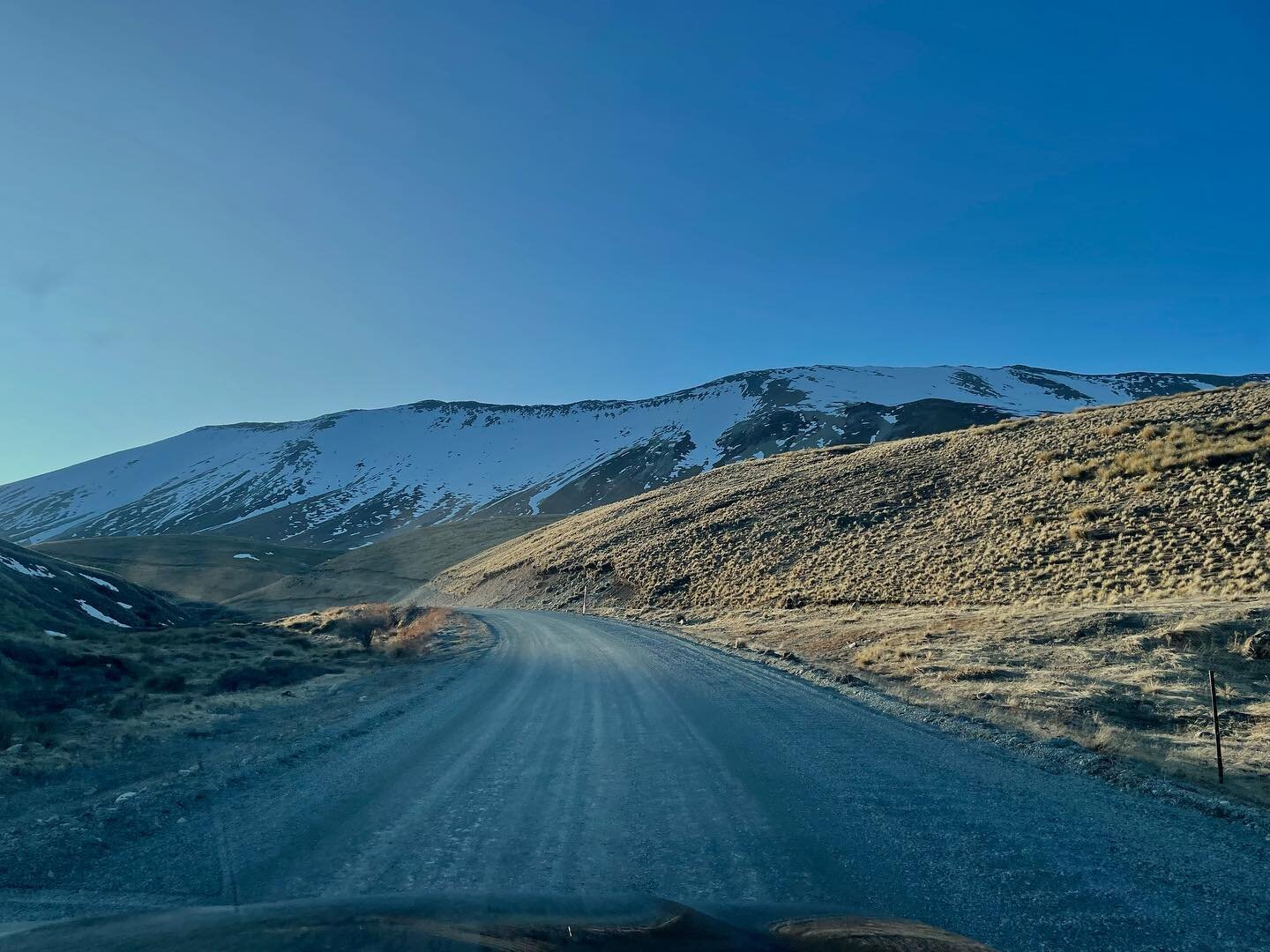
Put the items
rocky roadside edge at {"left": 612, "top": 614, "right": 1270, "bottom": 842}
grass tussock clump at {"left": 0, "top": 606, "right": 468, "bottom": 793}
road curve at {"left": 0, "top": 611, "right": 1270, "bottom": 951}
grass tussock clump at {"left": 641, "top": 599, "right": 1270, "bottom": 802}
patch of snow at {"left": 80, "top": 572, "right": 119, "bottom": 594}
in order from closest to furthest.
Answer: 1. road curve at {"left": 0, "top": 611, "right": 1270, "bottom": 951}
2. rocky roadside edge at {"left": 612, "top": 614, "right": 1270, "bottom": 842}
3. grass tussock clump at {"left": 641, "top": 599, "right": 1270, "bottom": 802}
4. grass tussock clump at {"left": 0, "top": 606, "right": 468, "bottom": 793}
5. patch of snow at {"left": 80, "top": 572, "right": 119, "bottom": 594}

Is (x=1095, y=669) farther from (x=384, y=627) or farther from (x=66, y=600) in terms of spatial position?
(x=66, y=600)

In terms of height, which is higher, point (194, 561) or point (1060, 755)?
point (194, 561)

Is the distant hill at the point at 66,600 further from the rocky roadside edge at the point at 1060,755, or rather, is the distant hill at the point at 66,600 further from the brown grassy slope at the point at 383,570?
the rocky roadside edge at the point at 1060,755

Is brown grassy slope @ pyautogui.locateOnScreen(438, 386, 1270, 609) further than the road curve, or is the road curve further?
brown grassy slope @ pyautogui.locateOnScreen(438, 386, 1270, 609)

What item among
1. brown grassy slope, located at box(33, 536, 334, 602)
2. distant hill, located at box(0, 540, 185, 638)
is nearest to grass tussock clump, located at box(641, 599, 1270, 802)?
distant hill, located at box(0, 540, 185, 638)

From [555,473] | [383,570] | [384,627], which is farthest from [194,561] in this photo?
[555,473]

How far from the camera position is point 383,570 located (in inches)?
2869

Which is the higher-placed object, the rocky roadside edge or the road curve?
the road curve

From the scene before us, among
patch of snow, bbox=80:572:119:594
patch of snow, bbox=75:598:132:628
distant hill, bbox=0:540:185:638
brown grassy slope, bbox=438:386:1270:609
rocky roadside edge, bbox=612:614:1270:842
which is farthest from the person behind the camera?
patch of snow, bbox=80:572:119:594

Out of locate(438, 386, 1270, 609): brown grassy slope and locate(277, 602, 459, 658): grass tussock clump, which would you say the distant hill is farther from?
locate(438, 386, 1270, 609): brown grassy slope

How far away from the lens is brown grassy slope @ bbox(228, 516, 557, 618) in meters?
59.8

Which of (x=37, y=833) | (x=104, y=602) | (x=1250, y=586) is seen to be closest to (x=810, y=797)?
(x=37, y=833)

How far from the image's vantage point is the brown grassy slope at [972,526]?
21234 millimetres

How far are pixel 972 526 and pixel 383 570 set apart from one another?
6075cm
